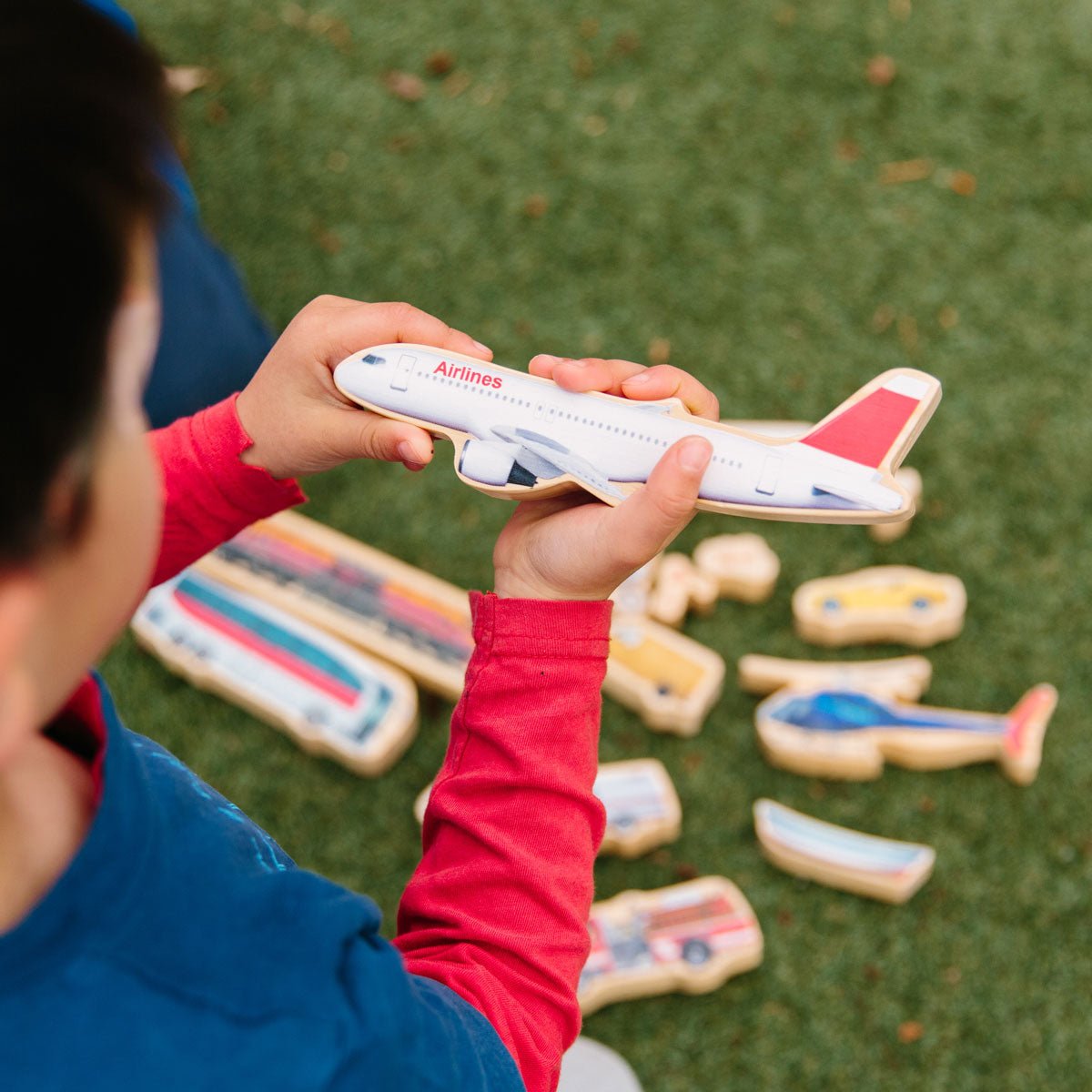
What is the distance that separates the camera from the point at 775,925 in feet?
4.48

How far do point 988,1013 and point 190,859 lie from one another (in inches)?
46.6

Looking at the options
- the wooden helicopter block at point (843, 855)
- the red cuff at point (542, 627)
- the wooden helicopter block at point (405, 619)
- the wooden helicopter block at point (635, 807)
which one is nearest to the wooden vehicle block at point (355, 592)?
the wooden helicopter block at point (405, 619)

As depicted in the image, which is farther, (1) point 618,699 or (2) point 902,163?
(2) point 902,163

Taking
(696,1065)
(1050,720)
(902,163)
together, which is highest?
(902,163)

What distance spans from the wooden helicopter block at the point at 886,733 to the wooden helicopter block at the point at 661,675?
0.31ft

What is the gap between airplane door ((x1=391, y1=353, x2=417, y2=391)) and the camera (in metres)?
0.81

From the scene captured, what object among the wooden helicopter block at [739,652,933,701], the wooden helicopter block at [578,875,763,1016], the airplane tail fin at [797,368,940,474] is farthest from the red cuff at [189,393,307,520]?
the wooden helicopter block at [739,652,933,701]

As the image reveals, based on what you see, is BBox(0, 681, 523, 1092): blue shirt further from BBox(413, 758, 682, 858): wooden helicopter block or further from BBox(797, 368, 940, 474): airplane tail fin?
BBox(413, 758, 682, 858): wooden helicopter block

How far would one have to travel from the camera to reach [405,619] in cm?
146

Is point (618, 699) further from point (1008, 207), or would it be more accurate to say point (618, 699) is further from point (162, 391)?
point (1008, 207)

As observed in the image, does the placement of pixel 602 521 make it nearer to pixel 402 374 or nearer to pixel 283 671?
pixel 402 374

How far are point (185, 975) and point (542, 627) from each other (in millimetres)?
320

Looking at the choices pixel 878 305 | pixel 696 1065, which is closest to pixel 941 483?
pixel 878 305

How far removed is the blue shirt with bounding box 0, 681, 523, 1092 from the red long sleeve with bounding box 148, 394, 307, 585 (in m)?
0.35
